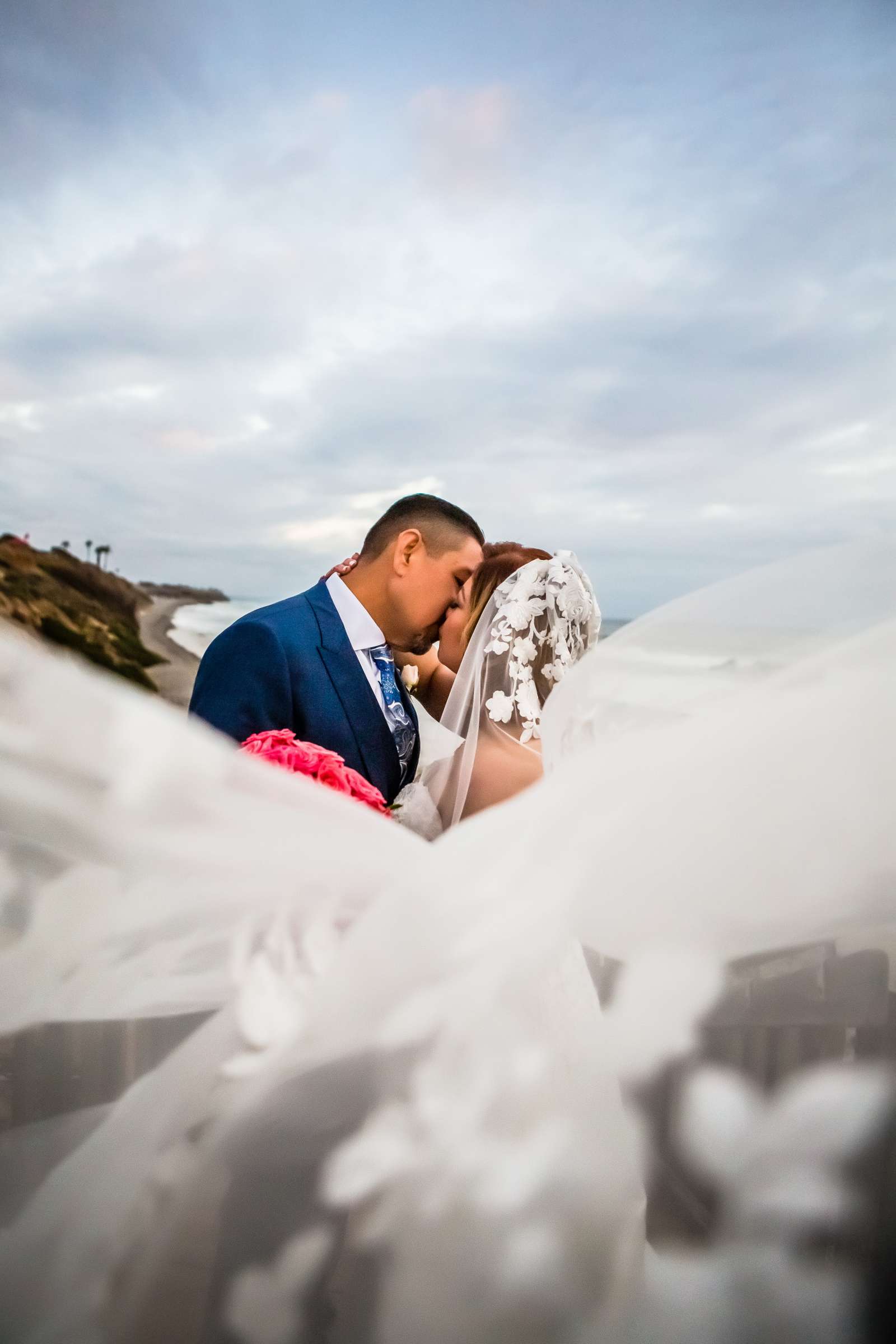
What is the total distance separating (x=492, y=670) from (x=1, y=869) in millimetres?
1069

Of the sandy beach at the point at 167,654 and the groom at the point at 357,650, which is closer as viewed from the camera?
the groom at the point at 357,650

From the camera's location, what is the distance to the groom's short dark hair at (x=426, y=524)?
2.13 metres

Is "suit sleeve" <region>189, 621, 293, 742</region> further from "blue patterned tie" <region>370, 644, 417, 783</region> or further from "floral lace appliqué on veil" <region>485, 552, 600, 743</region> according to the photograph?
"floral lace appliqué on veil" <region>485, 552, 600, 743</region>

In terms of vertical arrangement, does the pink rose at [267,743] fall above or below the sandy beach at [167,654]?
below

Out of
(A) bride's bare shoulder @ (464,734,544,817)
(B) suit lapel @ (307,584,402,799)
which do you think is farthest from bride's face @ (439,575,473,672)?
(A) bride's bare shoulder @ (464,734,544,817)

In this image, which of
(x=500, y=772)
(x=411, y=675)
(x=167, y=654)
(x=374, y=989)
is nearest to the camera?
(x=374, y=989)

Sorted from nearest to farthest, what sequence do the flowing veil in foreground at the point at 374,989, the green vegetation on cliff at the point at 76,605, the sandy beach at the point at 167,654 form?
the flowing veil in foreground at the point at 374,989
the green vegetation on cliff at the point at 76,605
the sandy beach at the point at 167,654

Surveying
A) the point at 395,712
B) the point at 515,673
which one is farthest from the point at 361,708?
the point at 515,673

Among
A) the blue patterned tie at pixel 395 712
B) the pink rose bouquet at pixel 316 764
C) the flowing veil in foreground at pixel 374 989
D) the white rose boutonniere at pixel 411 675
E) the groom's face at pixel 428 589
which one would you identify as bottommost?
the flowing veil in foreground at pixel 374 989

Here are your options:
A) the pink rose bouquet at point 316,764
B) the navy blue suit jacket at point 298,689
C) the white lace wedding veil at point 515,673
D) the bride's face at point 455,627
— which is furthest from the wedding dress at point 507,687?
the pink rose bouquet at point 316,764

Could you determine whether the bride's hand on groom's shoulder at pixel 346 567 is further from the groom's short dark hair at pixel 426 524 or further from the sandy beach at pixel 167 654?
the sandy beach at pixel 167 654

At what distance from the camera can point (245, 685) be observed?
1682 mm

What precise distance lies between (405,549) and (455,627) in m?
0.24

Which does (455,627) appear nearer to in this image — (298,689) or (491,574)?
(491,574)
